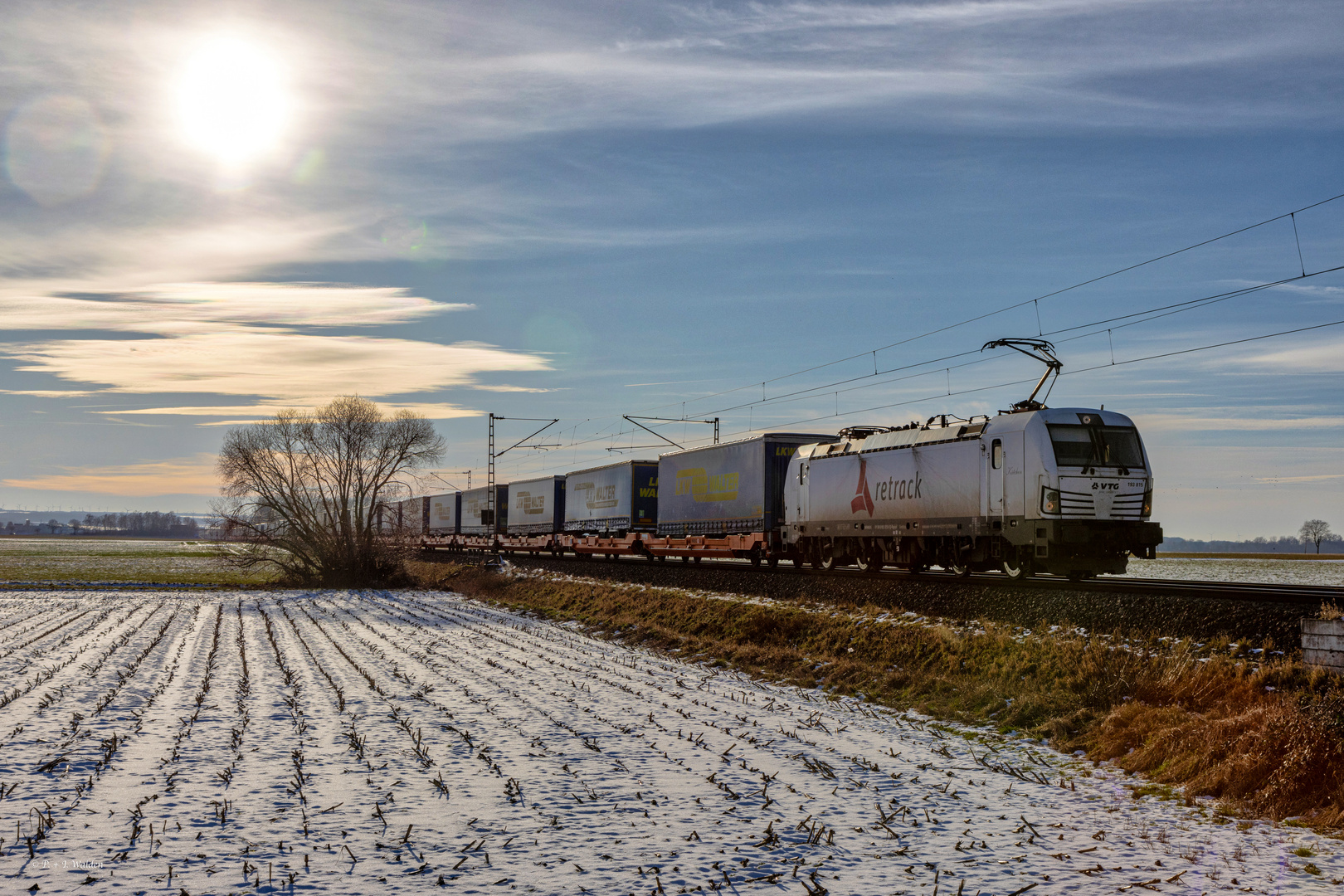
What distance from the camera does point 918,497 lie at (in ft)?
80.1

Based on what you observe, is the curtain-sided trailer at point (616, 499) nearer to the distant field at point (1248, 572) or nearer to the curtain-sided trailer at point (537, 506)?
the curtain-sided trailer at point (537, 506)

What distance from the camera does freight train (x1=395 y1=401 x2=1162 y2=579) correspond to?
2045 centimetres

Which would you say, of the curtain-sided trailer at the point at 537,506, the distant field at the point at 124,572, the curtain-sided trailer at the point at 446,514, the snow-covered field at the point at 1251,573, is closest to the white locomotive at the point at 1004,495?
the snow-covered field at the point at 1251,573

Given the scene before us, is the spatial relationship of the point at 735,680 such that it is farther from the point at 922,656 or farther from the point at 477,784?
the point at 477,784

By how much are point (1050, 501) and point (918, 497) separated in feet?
14.8

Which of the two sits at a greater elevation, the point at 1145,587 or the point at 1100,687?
the point at 1145,587

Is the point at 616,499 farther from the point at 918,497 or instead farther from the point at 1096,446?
the point at 1096,446

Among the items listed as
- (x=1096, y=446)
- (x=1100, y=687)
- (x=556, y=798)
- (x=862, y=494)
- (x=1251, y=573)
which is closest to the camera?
(x=556, y=798)

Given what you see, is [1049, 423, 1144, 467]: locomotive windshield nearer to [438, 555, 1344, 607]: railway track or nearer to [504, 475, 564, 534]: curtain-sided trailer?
[438, 555, 1344, 607]: railway track

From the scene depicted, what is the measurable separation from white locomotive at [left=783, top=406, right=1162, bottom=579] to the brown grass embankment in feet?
13.9

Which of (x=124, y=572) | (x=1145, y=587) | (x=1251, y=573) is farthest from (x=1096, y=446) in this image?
(x=124, y=572)

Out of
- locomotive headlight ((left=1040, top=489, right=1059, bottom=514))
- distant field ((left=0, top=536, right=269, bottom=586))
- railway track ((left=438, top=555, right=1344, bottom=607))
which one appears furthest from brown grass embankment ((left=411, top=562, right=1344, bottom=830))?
distant field ((left=0, top=536, right=269, bottom=586))

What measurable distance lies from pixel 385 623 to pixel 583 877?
887 inches

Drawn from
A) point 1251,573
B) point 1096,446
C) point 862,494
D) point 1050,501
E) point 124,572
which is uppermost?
point 1096,446
